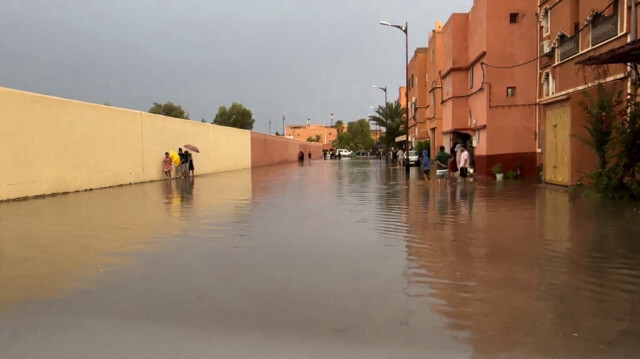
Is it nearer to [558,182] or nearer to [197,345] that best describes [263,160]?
[558,182]

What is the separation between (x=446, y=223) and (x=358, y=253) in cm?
351

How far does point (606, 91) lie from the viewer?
15.4 metres

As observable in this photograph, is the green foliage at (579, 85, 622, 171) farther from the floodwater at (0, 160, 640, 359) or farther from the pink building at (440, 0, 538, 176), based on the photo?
the pink building at (440, 0, 538, 176)

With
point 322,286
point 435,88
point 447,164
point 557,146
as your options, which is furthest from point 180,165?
point 322,286

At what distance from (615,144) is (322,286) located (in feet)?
36.3

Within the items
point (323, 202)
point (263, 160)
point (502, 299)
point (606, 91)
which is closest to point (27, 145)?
point (323, 202)

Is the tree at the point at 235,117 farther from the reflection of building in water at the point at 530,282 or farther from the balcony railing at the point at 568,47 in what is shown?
the reflection of building in water at the point at 530,282

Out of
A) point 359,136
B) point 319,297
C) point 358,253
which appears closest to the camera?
point 319,297

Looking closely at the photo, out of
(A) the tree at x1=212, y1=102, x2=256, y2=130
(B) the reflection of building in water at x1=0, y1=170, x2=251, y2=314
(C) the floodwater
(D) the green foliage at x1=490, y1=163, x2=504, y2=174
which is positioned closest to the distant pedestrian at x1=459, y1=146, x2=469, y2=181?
(D) the green foliage at x1=490, y1=163, x2=504, y2=174

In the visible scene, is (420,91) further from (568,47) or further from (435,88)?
(568,47)

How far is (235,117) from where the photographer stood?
95312 millimetres

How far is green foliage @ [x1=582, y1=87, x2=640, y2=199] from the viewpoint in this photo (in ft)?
44.3

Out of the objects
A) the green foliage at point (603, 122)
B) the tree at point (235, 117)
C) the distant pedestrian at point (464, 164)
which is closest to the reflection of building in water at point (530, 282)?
the green foliage at point (603, 122)

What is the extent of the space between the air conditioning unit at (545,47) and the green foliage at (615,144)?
7159 millimetres
